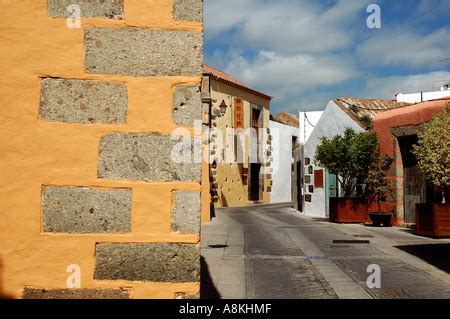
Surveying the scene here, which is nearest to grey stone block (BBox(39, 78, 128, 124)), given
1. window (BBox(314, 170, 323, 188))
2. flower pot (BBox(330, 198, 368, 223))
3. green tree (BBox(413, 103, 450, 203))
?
green tree (BBox(413, 103, 450, 203))

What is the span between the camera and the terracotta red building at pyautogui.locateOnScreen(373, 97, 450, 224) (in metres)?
12.6

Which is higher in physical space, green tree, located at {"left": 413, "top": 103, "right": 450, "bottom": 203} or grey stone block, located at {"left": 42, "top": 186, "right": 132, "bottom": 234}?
green tree, located at {"left": 413, "top": 103, "right": 450, "bottom": 203}

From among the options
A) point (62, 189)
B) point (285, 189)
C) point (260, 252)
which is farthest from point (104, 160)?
point (285, 189)

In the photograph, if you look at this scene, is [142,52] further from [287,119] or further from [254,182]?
[287,119]

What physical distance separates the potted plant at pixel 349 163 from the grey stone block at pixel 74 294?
1257 cm

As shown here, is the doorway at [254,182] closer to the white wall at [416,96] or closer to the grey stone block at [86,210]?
the white wall at [416,96]

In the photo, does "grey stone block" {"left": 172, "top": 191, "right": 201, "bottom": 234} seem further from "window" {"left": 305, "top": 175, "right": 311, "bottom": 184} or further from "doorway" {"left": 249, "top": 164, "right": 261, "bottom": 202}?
"doorway" {"left": 249, "top": 164, "right": 261, "bottom": 202}

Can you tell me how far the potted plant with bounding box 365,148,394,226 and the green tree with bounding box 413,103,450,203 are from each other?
3.54m

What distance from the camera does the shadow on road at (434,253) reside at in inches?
280

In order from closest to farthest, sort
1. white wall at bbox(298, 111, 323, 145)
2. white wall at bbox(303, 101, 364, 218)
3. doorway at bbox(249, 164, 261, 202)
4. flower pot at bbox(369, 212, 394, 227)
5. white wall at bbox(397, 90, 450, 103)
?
flower pot at bbox(369, 212, 394, 227) < white wall at bbox(303, 101, 364, 218) < white wall at bbox(397, 90, 450, 103) < doorway at bbox(249, 164, 261, 202) < white wall at bbox(298, 111, 323, 145)

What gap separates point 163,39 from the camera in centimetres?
200

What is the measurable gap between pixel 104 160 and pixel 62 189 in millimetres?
218

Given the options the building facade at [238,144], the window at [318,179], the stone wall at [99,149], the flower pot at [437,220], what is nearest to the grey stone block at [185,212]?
the stone wall at [99,149]
